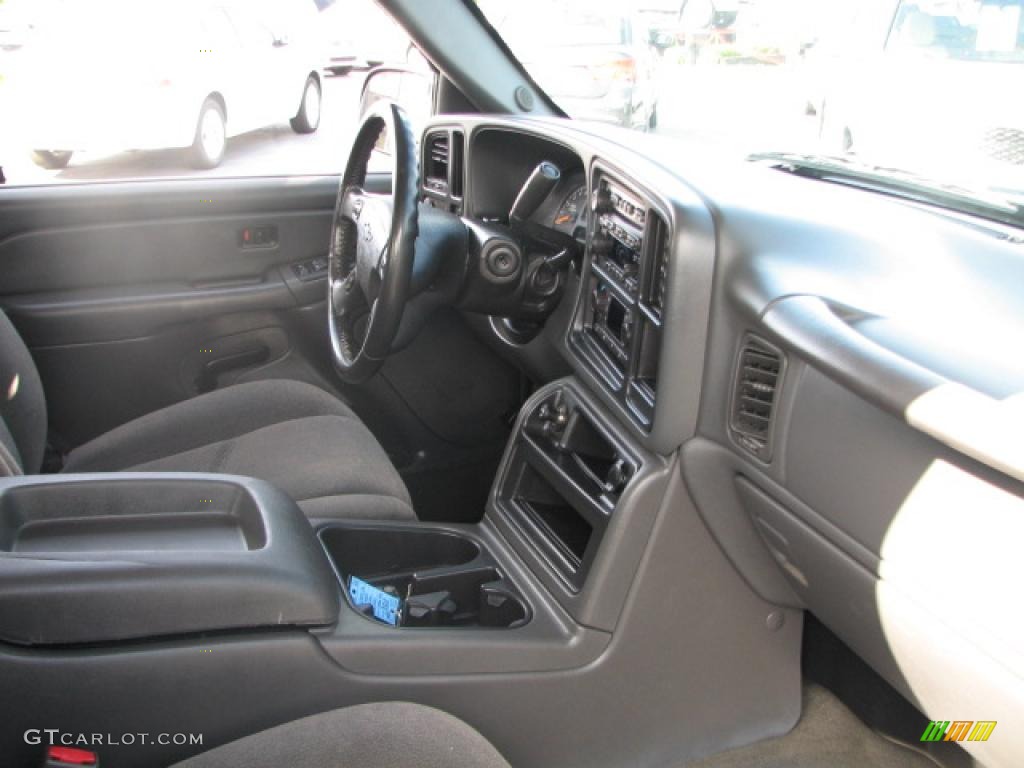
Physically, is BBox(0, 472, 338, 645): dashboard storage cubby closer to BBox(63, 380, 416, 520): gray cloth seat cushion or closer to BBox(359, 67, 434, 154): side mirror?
BBox(63, 380, 416, 520): gray cloth seat cushion

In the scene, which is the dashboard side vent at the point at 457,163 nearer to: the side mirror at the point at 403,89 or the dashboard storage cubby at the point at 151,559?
the side mirror at the point at 403,89

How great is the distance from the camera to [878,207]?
5.44 feet

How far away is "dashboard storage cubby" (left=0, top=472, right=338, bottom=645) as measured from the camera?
1294mm

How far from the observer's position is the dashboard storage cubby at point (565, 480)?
1651 millimetres

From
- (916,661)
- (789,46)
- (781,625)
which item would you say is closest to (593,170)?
(789,46)

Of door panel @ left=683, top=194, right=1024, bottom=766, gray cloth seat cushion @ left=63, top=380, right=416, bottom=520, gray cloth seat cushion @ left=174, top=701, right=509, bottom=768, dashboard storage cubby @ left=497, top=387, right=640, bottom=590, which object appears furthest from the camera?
gray cloth seat cushion @ left=63, top=380, right=416, bottom=520

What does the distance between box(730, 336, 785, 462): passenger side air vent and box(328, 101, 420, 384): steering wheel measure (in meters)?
0.60

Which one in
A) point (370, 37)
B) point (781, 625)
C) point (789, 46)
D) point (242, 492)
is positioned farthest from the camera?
point (370, 37)

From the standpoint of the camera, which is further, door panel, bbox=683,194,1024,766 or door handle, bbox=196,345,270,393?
door handle, bbox=196,345,270,393

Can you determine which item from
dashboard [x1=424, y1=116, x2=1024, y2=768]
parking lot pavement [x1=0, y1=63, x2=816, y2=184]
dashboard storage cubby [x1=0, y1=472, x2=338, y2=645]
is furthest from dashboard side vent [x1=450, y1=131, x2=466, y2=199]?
dashboard storage cubby [x1=0, y1=472, x2=338, y2=645]

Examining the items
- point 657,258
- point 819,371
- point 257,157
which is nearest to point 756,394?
point 819,371

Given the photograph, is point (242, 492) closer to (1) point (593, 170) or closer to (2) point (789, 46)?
(1) point (593, 170)

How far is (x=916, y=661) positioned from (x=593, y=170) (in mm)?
981

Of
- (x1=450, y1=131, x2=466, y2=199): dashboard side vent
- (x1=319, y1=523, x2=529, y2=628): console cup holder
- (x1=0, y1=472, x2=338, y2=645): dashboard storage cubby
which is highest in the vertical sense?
(x1=450, y1=131, x2=466, y2=199): dashboard side vent
